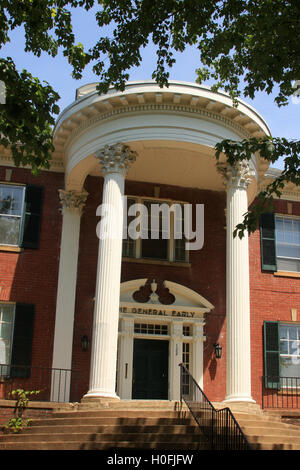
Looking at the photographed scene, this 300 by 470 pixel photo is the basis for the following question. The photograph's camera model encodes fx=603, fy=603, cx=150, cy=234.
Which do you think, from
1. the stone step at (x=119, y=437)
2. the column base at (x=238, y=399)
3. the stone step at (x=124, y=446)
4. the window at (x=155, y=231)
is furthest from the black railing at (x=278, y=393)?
the stone step at (x=124, y=446)

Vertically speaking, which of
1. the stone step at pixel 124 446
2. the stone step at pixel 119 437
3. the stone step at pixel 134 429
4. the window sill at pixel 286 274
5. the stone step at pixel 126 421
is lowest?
the stone step at pixel 124 446

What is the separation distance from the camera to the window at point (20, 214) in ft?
61.1

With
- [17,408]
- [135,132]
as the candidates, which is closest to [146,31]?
[135,132]

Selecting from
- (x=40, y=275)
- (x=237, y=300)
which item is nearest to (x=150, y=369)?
(x=237, y=300)

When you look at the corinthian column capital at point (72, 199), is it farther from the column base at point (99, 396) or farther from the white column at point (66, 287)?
the column base at point (99, 396)

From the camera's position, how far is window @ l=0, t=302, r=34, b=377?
17.2m

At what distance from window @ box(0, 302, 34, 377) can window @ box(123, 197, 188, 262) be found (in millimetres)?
3714

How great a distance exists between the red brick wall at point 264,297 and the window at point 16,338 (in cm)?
699

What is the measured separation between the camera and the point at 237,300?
15523 mm

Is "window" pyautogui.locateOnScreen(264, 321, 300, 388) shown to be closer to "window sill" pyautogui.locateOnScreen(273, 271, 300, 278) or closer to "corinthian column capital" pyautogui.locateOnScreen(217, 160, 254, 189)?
"window sill" pyautogui.locateOnScreen(273, 271, 300, 278)

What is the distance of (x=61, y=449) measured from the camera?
461 inches

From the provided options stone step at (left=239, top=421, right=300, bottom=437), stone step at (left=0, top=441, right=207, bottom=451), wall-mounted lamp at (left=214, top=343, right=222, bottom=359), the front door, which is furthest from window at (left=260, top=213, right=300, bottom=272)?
stone step at (left=0, top=441, right=207, bottom=451)

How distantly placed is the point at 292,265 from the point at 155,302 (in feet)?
16.9

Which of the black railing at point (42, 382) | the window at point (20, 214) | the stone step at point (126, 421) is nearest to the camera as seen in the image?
the stone step at point (126, 421)
